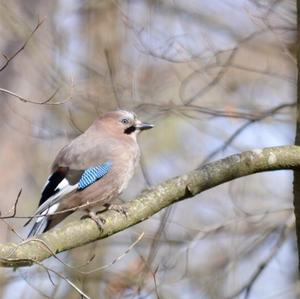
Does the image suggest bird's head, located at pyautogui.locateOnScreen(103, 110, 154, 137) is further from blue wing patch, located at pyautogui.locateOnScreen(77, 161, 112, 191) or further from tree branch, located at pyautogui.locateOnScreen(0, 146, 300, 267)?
tree branch, located at pyautogui.locateOnScreen(0, 146, 300, 267)

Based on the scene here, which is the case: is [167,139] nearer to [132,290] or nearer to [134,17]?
[134,17]

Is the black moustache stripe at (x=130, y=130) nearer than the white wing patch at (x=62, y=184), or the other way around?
the white wing patch at (x=62, y=184)

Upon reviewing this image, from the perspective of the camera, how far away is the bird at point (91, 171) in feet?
19.4

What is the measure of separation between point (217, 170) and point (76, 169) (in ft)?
4.55

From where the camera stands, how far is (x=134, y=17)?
8062mm

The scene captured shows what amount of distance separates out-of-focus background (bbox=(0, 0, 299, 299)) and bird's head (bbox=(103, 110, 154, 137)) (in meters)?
0.42

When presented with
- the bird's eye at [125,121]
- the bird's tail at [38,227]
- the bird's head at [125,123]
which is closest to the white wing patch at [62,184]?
the bird's tail at [38,227]

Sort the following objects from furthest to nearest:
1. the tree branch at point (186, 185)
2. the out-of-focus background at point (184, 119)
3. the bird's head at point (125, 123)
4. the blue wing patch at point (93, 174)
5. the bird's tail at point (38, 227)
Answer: the out-of-focus background at point (184, 119), the bird's head at point (125, 123), the blue wing patch at point (93, 174), the bird's tail at point (38, 227), the tree branch at point (186, 185)

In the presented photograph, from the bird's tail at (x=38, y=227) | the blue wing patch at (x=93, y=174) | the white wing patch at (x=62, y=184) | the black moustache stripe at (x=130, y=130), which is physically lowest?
the bird's tail at (x=38, y=227)

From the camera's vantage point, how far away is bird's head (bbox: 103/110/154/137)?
647 centimetres

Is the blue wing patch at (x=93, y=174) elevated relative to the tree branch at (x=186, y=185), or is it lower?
elevated

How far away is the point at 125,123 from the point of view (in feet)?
21.4

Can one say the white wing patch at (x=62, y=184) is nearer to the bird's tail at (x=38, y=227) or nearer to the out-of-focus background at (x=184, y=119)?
the bird's tail at (x=38, y=227)

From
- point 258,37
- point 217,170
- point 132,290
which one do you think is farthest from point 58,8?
point 217,170
